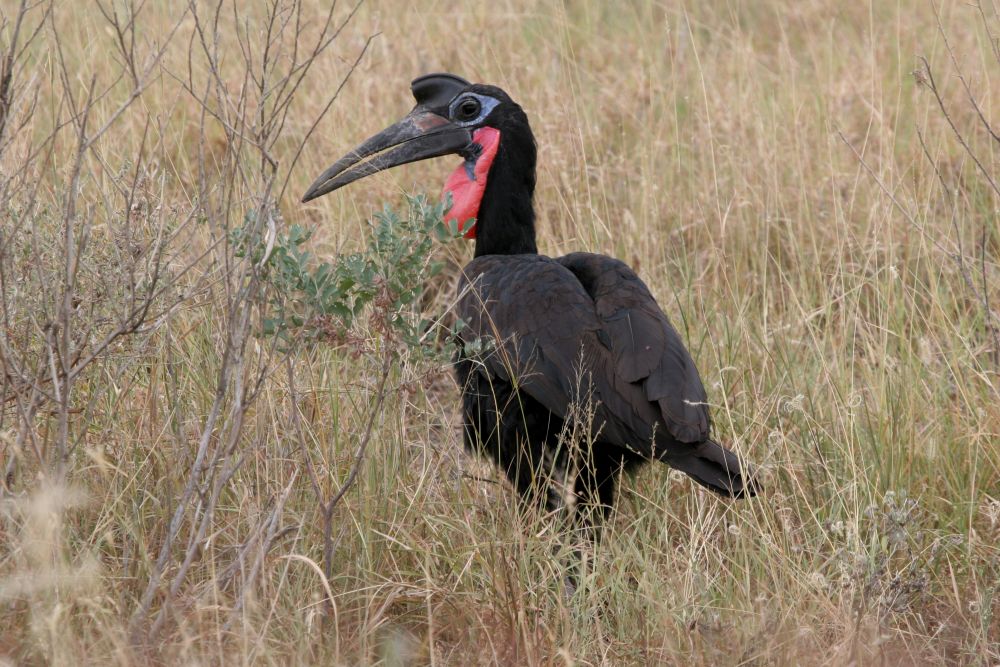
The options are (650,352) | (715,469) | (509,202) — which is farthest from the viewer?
(509,202)

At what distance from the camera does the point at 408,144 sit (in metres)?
4.12

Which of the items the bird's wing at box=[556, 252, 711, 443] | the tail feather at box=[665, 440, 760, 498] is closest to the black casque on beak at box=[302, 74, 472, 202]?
the bird's wing at box=[556, 252, 711, 443]

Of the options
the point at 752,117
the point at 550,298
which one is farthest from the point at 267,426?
the point at 752,117

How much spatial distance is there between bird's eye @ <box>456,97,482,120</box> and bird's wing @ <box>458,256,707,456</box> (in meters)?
0.67

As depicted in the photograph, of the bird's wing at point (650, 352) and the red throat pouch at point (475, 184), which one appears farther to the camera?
the red throat pouch at point (475, 184)

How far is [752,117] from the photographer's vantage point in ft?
16.9

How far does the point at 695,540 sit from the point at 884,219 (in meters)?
1.87

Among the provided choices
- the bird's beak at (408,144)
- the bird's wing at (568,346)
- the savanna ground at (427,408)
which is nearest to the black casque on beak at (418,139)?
the bird's beak at (408,144)

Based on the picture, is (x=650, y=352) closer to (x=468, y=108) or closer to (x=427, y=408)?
(x=427, y=408)

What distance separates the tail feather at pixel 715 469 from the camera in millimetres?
3102

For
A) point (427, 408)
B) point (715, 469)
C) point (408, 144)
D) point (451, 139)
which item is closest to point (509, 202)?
point (451, 139)

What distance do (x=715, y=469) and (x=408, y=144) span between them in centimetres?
156

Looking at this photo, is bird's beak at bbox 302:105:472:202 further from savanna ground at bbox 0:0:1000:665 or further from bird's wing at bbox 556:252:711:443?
bird's wing at bbox 556:252:711:443

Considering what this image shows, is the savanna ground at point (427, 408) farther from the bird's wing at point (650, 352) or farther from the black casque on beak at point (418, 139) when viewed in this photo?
the black casque on beak at point (418, 139)
